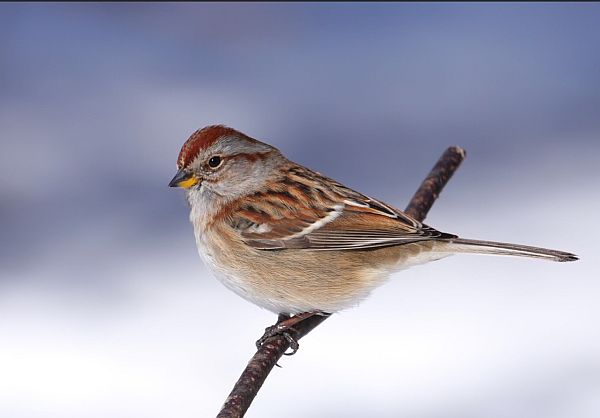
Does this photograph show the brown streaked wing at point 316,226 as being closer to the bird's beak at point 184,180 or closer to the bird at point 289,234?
the bird at point 289,234

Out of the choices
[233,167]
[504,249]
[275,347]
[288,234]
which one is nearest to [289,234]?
[288,234]

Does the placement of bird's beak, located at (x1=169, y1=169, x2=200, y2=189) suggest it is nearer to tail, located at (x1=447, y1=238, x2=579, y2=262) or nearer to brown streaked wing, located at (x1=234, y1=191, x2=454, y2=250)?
brown streaked wing, located at (x1=234, y1=191, x2=454, y2=250)

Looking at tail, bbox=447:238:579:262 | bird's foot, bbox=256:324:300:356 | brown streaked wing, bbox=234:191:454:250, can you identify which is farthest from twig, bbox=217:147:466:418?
tail, bbox=447:238:579:262

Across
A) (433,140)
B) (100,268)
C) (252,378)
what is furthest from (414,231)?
(433,140)

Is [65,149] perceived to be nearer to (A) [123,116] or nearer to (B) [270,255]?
(A) [123,116]

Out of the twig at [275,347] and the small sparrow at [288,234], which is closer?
the twig at [275,347]

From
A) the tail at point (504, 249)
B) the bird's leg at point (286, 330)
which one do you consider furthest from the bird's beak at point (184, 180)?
the tail at point (504, 249)
